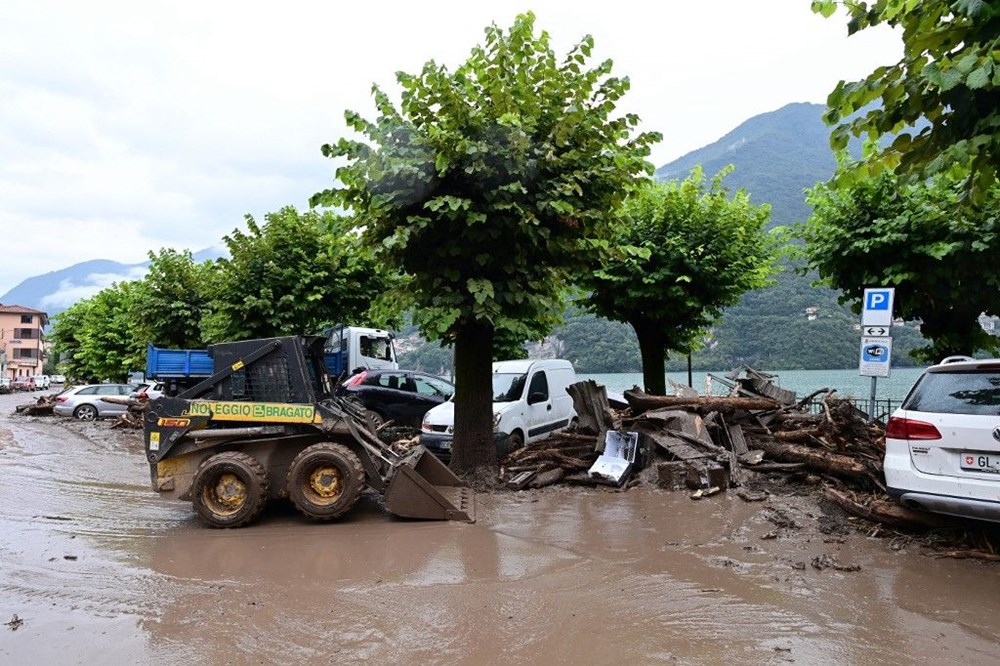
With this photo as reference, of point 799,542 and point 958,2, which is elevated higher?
point 958,2

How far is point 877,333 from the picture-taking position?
9656 mm

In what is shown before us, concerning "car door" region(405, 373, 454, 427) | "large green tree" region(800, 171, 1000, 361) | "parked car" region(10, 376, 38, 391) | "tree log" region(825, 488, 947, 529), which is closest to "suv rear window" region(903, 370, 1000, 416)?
"tree log" region(825, 488, 947, 529)

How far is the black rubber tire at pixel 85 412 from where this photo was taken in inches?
1045

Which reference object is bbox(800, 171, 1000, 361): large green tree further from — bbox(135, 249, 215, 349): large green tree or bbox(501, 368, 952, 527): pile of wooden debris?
bbox(135, 249, 215, 349): large green tree

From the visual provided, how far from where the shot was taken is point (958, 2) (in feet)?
12.8

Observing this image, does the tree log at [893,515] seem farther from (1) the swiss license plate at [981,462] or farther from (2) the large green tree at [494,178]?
(2) the large green tree at [494,178]

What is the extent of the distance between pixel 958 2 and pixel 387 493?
21.6 ft

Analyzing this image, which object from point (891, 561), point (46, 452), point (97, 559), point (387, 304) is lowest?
point (46, 452)

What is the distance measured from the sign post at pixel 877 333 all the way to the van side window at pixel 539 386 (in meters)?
5.37

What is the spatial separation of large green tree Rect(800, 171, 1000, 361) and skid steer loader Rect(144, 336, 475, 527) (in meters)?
8.45

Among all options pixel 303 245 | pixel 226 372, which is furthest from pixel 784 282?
pixel 226 372

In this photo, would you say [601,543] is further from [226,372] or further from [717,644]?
[226,372]

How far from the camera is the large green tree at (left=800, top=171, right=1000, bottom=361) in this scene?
11.0 metres

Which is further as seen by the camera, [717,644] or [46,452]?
[46,452]
